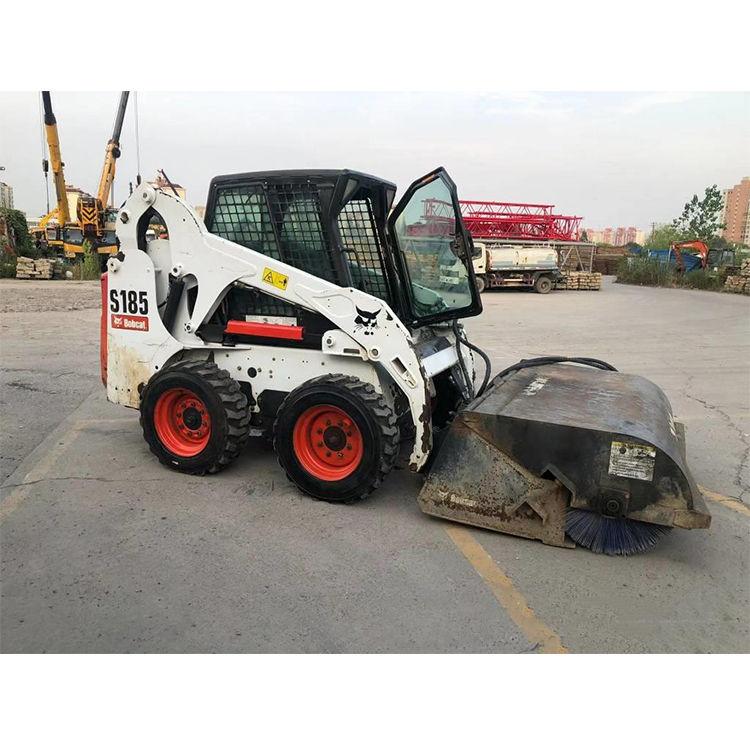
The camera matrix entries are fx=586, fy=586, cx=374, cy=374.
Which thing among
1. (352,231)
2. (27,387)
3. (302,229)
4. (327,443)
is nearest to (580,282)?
(27,387)

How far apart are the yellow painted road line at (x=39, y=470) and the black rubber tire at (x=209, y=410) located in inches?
33.9

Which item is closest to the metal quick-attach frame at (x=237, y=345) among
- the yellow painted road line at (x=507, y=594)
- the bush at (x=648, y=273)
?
the yellow painted road line at (x=507, y=594)

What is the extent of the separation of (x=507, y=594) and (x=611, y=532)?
0.82 meters

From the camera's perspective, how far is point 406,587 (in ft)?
10.2

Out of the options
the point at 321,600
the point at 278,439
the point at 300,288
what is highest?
the point at 300,288

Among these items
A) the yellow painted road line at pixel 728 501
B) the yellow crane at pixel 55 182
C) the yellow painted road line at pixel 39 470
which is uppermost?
the yellow crane at pixel 55 182

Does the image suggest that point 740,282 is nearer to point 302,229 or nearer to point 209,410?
point 302,229

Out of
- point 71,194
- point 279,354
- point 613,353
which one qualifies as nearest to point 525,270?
point 613,353

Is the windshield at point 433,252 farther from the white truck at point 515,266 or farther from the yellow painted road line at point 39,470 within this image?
the white truck at point 515,266

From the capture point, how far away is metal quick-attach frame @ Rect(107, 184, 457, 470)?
392cm

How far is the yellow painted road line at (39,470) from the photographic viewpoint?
12.9 feet

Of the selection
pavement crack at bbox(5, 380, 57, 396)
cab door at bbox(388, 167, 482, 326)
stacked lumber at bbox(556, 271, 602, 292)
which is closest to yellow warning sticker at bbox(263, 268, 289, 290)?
cab door at bbox(388, 167, 482, 326)

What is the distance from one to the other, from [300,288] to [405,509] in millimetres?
1698

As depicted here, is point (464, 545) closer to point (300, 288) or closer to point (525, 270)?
point (300, 288)
